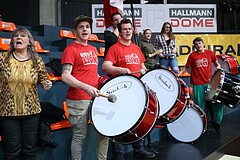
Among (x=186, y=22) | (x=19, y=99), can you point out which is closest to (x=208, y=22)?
(x=186, y=22)

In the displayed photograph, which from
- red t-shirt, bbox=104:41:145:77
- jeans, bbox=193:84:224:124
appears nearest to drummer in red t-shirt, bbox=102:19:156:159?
red t-shirt, bbox=104:41:145:77

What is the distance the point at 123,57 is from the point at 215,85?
1.73 m

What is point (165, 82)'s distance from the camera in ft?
8.11

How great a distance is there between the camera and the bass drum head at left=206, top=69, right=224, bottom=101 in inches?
139

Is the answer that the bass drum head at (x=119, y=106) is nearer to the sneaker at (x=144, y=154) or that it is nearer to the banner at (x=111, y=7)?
the sneaker at (x=144, y=154)

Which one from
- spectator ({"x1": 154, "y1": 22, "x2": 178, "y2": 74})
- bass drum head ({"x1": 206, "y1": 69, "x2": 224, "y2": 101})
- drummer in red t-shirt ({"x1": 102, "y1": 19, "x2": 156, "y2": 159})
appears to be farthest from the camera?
spectator ({"x1": 154, "y1": 22, "x2": 178, "y2": 74})

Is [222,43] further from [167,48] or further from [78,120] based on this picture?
[78,120]

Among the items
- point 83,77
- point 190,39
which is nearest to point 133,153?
point 83,77

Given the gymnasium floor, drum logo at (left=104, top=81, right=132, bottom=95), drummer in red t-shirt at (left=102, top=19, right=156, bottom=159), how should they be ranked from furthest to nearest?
the gymnasium floor
drummer in red t-shirt at (left=102, top=19, right=156, bottom=159)
drum logo at (left=104, top=81, right=132, bottom=95)

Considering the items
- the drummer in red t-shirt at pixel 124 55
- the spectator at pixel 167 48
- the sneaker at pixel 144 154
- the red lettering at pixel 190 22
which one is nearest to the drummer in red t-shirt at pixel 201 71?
the spectator at pixel 167 48

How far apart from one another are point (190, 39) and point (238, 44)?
1017 mm

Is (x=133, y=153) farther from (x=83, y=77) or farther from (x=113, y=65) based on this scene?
(x=83, y=77)

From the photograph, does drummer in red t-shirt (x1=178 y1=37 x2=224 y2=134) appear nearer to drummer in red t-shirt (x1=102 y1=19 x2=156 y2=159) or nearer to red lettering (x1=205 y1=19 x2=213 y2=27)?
drummer in red t-shirt (x1=102 y1=19 x2=156 y2=159)

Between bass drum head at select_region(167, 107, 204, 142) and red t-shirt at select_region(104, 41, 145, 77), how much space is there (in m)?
1.20
